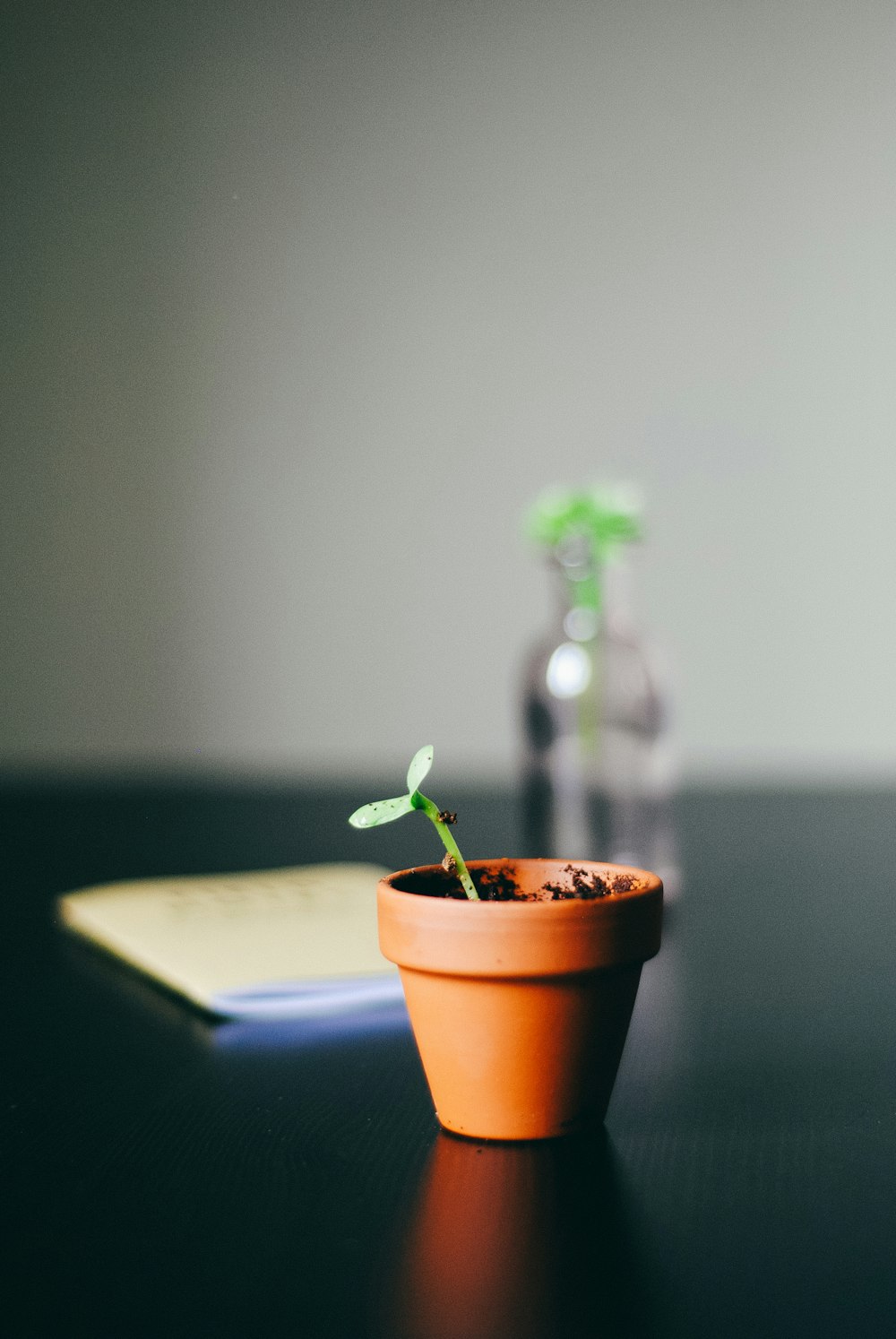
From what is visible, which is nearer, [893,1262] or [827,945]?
[893,1262]

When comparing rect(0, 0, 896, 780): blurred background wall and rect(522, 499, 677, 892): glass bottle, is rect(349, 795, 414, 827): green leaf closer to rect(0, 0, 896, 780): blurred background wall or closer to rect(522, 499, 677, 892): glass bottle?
rect(522, 499, 677, 892): glass bottle

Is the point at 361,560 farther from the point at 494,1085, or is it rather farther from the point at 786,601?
the point at 494,1085

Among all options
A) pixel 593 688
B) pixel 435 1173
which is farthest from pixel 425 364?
pixel 435 1173

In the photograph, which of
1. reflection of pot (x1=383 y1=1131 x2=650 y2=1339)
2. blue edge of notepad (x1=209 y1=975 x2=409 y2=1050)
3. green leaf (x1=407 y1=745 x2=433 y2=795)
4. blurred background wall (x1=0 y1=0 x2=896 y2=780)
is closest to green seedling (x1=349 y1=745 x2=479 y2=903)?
green leaf (x1=407 y1=745 x2=433 y2=795)

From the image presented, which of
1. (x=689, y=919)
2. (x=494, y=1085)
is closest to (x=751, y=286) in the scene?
(x=689, y=919)

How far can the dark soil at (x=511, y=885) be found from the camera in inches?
26.5

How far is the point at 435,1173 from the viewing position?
0.61 m

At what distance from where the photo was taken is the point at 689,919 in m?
1.15

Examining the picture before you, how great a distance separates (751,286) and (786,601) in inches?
31.5

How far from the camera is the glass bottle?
4.74 ft

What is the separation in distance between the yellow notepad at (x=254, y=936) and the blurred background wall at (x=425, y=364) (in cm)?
222

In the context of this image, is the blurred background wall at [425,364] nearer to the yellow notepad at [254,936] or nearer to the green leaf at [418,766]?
the yellow notepad at [254,936]

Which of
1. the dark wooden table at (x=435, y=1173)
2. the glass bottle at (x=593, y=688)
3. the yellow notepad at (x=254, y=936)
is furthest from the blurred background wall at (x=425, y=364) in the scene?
the dark wooden table at (x=435, y=1173)

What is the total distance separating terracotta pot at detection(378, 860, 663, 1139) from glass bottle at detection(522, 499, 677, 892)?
0.78 meters
